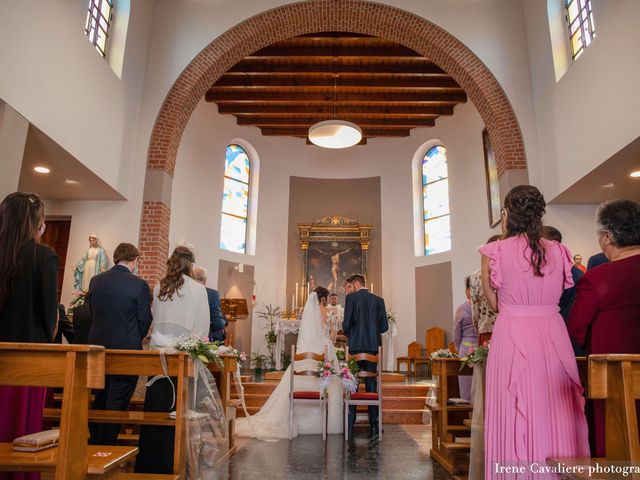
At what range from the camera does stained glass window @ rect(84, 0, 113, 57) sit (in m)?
6.45

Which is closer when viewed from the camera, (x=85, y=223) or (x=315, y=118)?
(x=85, y=223)

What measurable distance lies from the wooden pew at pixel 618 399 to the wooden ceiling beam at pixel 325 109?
33.9ft

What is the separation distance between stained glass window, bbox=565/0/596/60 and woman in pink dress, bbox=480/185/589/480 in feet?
16.9

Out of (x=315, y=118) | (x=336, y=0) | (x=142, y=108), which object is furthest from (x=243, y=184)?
(x=336, y=0)

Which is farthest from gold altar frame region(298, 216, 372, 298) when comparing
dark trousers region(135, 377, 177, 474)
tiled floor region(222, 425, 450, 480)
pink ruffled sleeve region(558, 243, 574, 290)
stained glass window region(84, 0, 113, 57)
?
pink ruffled sleeve region(558, 243, 574, 290)

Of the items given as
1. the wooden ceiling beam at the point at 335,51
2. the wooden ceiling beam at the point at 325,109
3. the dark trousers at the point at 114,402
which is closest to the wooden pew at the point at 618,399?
the dark trousers at the point at 114,402

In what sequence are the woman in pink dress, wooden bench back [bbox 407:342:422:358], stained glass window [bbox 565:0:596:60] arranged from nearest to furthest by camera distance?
1. the woman in pink dress
2. stained glass window [bbox 565:0:596:60]
3. wooden bench back [bbox 407:342:422:358]

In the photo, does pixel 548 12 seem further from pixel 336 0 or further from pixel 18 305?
pixel 18 305

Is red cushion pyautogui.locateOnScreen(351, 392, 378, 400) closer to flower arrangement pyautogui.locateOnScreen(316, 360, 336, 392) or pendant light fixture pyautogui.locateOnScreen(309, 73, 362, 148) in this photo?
flower arrangement pyautogui.locateOnScreen(316, 360, 336, 392)

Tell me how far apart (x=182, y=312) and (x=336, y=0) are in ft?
19.6

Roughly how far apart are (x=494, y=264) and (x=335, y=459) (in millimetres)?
2727

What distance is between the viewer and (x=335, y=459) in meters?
4.21

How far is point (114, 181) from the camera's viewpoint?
691 centimetres

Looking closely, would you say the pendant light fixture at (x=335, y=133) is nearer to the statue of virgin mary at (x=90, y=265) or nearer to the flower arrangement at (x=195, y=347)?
the statue of virgin mary at (x=90, y=265)
